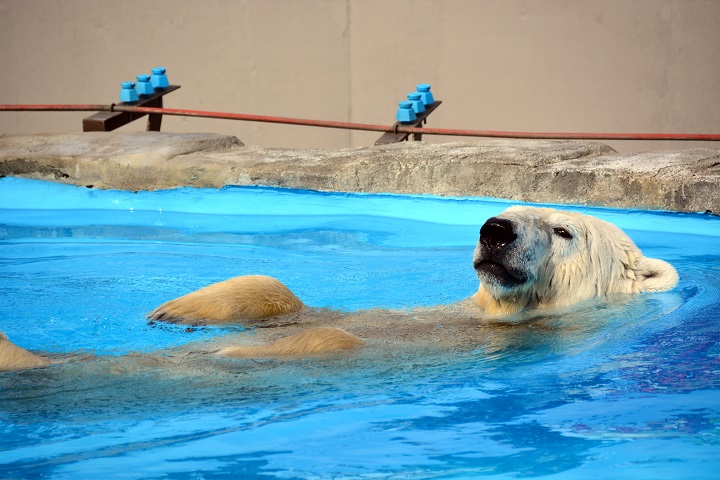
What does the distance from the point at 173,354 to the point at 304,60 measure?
790cm

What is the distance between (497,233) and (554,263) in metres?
0.33

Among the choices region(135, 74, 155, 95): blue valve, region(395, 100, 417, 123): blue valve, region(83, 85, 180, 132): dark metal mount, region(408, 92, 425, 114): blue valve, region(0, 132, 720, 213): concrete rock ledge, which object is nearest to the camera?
region(0, 132, 720, 213): concrete rock ledge

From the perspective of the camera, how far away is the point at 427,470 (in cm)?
238

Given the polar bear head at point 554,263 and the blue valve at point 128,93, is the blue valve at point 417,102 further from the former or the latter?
the polar bear head at point 554,263

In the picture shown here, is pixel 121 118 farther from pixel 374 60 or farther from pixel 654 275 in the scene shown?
pixel 654 275

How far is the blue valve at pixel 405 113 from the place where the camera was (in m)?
7.45

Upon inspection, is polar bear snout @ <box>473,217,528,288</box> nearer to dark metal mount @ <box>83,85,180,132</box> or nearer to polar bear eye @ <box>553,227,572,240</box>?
polar bear eye @ <box>553,227,572,240</box>

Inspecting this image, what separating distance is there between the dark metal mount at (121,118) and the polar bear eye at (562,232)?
4.97 meters

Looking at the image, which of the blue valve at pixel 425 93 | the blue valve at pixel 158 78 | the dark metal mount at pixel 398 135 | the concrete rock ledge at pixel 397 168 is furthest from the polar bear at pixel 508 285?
→ the blue valve at pixel 158 78

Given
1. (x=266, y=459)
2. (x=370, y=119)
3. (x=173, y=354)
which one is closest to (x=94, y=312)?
(x=173, y=354)

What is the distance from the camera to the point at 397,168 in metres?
6.26

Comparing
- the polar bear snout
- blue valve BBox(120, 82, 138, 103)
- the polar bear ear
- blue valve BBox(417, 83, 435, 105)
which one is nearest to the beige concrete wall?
blue valve BBox(417, 83, 435, 105)

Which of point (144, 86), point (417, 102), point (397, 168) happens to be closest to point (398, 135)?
point (417, 102)

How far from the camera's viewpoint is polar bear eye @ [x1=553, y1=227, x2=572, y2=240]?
3684 millimetres
